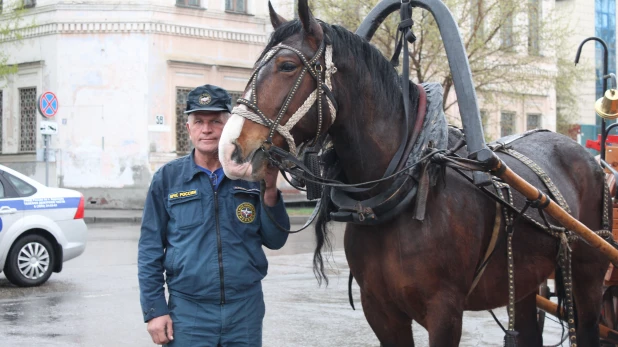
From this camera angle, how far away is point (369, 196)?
4.20 m

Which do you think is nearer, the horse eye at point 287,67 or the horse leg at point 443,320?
the horse eye at point 287,67

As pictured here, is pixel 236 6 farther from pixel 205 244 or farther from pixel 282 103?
pixel 282 103

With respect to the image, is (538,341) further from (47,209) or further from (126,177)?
(126,177)

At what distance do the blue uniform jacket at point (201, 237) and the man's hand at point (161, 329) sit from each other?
4 centimetres

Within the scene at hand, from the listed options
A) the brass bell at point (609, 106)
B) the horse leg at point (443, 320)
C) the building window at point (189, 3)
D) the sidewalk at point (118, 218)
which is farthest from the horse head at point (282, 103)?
the building window at point (189, 3)

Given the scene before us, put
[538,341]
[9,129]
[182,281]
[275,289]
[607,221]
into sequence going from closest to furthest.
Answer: [182,281] < [607,221] < [538,341] < [275,289] < [9,129]

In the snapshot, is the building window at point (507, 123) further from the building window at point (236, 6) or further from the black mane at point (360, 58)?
the black mane at point (360, 58)

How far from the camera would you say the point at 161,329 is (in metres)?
4.02

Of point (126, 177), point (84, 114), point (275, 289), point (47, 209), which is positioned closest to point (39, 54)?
point (84, 114)

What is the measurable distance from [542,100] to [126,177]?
19592 mm

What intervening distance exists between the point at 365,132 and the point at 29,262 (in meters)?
8.15

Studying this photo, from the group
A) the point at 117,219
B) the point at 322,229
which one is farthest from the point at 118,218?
the point at 322,229

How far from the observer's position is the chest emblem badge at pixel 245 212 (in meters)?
4.15

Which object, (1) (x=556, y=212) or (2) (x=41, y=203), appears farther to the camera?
(2) (x=41, y=203)
